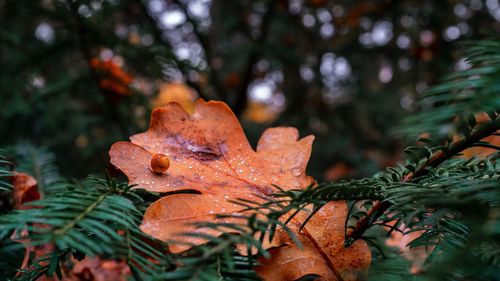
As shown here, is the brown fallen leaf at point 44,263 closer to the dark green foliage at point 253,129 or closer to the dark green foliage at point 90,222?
the dark green foliage at point 253,129

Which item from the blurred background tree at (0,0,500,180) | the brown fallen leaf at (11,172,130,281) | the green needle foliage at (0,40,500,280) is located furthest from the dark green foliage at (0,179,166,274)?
the blurred background tree at (0,0,500,180)

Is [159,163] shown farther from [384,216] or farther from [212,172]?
[384,216]

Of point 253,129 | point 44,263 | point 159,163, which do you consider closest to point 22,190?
point 44,263

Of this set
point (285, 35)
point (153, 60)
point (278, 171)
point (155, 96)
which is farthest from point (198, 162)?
point (285, 35)

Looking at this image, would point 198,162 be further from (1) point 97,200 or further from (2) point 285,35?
(2) point 285,35

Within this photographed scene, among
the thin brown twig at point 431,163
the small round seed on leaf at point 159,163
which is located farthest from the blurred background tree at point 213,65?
the small round seed on leaf at point 159,163
